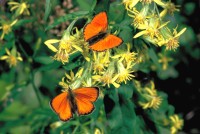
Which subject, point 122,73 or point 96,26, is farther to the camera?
point 122,73

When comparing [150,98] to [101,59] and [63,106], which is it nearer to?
[101,59]

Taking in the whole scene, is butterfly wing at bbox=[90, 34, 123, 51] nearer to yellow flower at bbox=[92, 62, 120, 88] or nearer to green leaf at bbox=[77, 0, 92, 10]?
yellow flower at bbox=[92, 62, 120, 88]

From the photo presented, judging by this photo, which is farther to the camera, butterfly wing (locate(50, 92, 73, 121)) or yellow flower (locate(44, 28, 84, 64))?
yellow flower (locate(44, 28, 84, 64))

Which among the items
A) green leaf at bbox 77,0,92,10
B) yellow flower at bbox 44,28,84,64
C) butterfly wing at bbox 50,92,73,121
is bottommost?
butterfly wing at bbox 50,92,73,121

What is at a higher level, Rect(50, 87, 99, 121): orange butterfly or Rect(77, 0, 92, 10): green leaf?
Rect(77, 0, 92, 10): green leaf

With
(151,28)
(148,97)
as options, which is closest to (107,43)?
(151,28)

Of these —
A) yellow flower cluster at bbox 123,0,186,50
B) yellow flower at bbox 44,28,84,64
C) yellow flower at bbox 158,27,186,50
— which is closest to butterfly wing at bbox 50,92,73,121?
yellow flower at bbox 44,28,84,64
